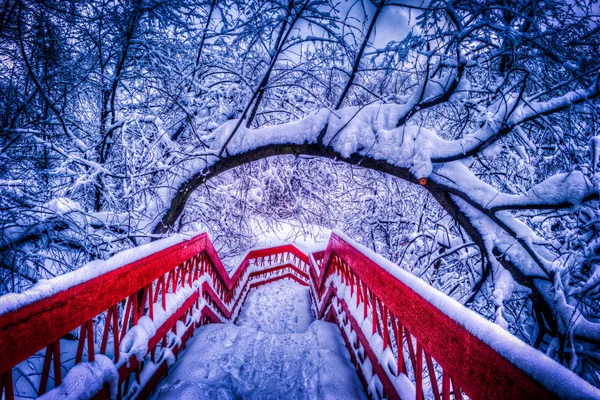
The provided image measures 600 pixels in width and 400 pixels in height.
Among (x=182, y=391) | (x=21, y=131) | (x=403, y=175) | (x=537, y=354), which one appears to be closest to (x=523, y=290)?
(x=403, y=175)

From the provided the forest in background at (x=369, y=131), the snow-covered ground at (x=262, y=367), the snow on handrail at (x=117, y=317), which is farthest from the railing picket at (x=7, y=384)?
the forest in background at (x=369, y=131)

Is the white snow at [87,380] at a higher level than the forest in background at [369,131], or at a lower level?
lower

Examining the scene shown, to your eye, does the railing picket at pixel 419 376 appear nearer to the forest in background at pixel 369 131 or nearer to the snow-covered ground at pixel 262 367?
the snow-covered ground at pixel 262 367

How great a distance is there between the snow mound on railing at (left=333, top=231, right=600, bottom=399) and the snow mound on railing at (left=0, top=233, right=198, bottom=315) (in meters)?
1.93

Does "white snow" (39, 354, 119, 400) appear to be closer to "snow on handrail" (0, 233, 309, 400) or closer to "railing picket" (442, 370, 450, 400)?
"snow on handrail" (0, 233, 309, 400)

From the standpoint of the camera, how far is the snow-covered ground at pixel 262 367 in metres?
2.09

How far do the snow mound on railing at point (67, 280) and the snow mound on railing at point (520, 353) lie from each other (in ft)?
6.34

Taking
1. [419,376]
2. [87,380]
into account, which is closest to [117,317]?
[87,380]

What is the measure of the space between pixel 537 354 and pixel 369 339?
5.42 feet

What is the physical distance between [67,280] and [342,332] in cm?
283

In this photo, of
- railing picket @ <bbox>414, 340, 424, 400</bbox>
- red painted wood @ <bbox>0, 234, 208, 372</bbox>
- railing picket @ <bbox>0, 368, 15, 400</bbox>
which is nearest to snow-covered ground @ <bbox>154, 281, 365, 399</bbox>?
railing picket @ <bbox>414, 340, 424, 400</bbox>

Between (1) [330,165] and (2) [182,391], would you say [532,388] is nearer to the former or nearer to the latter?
(2) [182,391]

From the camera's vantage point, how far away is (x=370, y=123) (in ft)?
9.94

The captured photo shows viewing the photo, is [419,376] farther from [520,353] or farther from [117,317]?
[117,317]
